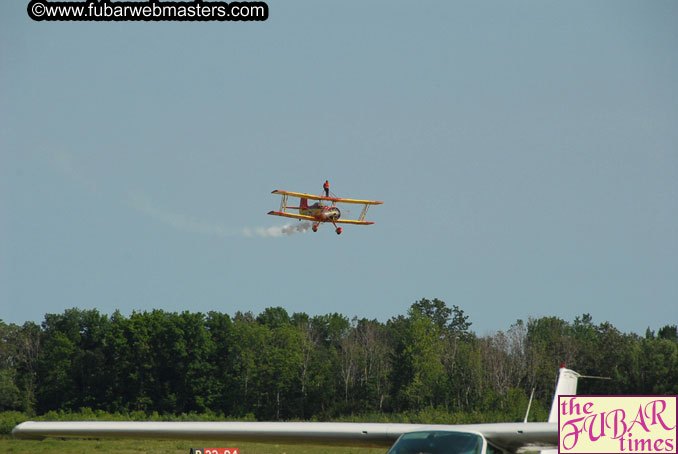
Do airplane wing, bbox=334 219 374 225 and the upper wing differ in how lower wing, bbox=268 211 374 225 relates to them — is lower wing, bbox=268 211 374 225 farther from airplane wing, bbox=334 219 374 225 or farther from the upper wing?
the upper wing

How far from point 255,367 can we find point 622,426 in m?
81.8

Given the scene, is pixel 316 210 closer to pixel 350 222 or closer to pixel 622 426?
pixel 350 222

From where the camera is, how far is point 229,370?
9500 cm

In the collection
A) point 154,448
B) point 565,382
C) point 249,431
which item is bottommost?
point 154,448

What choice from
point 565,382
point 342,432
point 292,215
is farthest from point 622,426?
point 292,215

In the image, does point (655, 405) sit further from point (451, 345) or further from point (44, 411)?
point (44, 411)

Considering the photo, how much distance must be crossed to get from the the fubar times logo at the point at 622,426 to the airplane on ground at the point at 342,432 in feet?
4.67

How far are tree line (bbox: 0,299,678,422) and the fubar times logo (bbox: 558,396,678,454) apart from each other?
65.9 meters

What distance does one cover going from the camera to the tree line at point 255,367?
279 feet

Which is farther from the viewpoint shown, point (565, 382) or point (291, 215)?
point (291, 215)

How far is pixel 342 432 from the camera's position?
18.0 m

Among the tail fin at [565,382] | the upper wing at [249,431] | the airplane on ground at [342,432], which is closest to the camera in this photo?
the airplane on ground at [342,432]

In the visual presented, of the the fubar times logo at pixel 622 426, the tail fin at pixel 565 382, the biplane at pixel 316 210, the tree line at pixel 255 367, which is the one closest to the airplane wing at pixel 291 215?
the biplane at pixel 316 210

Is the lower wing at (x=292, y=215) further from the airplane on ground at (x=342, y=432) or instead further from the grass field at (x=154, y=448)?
the airplane on ground at (x=342, y=432)
